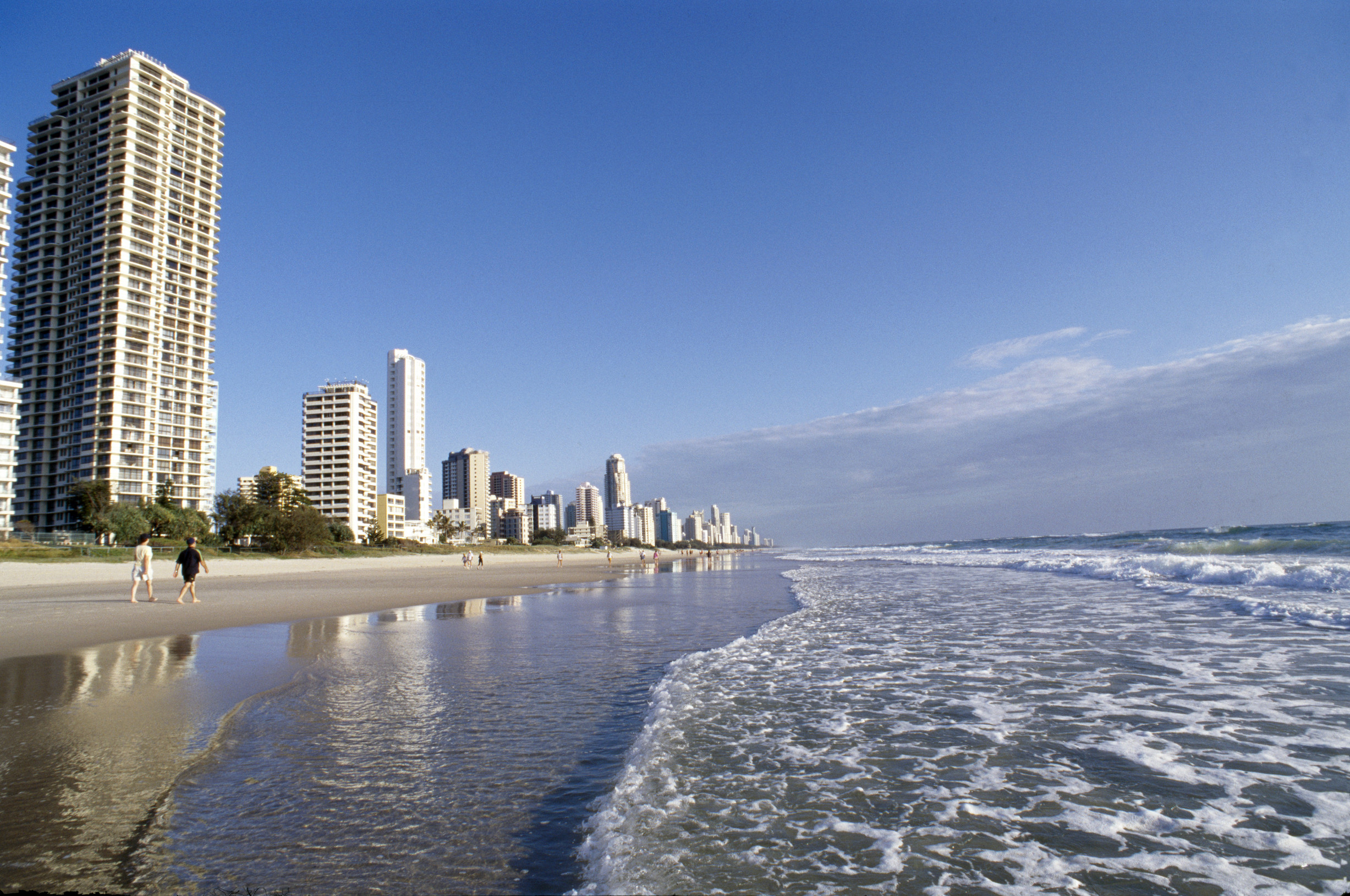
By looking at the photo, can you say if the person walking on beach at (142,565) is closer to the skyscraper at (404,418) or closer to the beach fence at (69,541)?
the beach fence at (69,541)

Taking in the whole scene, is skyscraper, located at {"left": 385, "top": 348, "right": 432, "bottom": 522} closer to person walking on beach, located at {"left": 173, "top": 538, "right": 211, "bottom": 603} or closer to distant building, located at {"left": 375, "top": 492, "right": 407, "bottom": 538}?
distant building, located at {"left": 375, "top": 492, "right": 407, "bottom": 538}

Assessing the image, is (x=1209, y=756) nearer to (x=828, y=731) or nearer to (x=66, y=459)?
(x=828, y=731)

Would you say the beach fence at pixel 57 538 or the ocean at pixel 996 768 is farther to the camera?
the beach fence at pixel 57 538

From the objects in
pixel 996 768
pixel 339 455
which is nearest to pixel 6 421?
pixel 339 455

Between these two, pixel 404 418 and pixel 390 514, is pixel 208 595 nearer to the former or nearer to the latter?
pixel 390 514

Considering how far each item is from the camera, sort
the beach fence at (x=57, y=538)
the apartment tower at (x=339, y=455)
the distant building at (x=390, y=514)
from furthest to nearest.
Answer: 1. the distant building at (x=390, y=514)
2. the apartment tower at (x=339, y=455)
3. the beach fence at (x=57, y=538)

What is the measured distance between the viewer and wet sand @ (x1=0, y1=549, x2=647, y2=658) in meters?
13.0

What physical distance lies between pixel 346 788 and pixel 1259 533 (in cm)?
8064

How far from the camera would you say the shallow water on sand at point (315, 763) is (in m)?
3.36

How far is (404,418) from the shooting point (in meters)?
182

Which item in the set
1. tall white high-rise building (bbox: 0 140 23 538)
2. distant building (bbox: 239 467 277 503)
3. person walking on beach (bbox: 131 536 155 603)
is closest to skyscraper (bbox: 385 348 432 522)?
distant building (bbox: 239 467 277 503)

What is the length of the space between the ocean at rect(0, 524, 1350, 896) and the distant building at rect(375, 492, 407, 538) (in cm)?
13847

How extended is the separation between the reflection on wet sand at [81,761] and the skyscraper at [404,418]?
584ft

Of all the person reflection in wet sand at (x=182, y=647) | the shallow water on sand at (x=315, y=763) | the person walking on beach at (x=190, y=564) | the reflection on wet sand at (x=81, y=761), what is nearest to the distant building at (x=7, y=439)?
the person walking on beach at (x=190, y=564)
